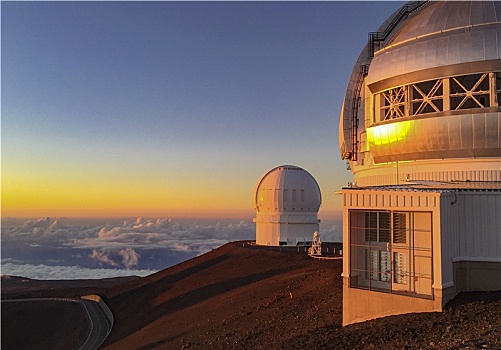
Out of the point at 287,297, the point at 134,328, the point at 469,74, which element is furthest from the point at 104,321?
the point at 469,74

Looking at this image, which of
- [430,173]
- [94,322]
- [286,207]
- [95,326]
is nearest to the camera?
[430,173]

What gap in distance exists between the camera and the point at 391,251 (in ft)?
45.3

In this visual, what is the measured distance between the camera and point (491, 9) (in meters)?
15.6

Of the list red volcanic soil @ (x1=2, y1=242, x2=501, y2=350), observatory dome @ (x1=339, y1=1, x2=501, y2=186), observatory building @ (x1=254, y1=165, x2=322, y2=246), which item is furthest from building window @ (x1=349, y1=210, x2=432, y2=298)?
observatory building @ (x1=254, y1=165, x2=322, y2=246)

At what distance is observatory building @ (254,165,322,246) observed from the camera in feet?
136

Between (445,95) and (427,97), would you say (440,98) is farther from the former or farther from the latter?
(427,97)

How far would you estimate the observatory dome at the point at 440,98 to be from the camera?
14422mm

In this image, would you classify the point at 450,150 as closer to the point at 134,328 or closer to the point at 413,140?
the point at 413,140

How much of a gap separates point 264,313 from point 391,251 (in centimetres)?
A: 587

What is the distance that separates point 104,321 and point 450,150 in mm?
24656

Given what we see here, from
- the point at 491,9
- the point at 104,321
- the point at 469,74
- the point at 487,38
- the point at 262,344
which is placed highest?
the point at 491,9

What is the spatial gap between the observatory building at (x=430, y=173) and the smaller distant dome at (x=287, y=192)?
2310cm

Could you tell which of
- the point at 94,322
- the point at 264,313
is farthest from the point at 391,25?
the point at 94,322

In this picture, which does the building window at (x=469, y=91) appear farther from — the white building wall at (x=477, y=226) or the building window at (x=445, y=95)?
the white building wall at (x=477, y=226)
